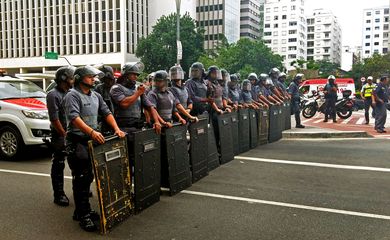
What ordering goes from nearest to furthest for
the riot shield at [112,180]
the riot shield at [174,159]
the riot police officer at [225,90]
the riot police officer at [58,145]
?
1. the riot shield at [112,180]
2. the riot police officer at [58,145]
3. the riot shield at [174,159]
4. the riot police officer at [225,90]

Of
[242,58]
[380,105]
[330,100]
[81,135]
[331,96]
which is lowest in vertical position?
[81,135]

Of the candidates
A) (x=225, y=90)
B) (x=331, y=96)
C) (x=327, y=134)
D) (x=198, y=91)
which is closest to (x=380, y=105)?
(x=327, y=134)

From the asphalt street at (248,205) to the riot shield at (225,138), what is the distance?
20 cm

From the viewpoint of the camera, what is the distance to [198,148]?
664 centimetres

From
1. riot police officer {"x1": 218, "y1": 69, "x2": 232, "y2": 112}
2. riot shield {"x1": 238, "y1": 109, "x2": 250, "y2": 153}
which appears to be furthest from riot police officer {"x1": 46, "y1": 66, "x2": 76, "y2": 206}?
riot shield {"x1": 238, "y1": 109, "x2": 250, "y2": 153}

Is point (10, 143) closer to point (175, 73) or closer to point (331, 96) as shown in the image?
point (175, 73)

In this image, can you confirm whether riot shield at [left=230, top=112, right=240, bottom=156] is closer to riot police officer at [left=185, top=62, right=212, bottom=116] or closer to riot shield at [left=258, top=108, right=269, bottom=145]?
riot police officer at [left=185, top=62, right=212, bottom=116]

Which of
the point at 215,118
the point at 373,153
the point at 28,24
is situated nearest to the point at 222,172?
the point at 215,118

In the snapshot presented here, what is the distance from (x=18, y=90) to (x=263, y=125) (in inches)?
229

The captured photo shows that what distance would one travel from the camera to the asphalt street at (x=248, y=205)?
444 cm

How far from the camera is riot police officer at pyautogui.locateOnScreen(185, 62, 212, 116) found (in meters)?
8.32

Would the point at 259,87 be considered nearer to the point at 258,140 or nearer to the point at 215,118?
the point at 258,140

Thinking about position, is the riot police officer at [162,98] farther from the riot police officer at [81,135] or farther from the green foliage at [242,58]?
the green foliage at [242,58]

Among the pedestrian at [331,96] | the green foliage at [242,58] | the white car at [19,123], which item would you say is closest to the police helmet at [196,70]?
the white car at [19,123]
